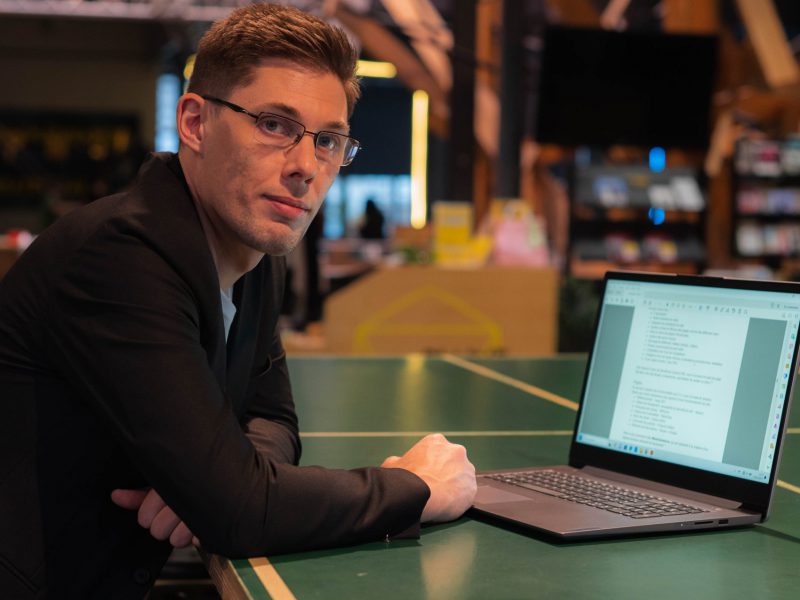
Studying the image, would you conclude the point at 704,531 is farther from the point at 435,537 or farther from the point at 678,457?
the point at 435,537

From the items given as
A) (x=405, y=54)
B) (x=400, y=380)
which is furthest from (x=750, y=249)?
(x=400, y=380)

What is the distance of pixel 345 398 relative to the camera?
2.51 meters

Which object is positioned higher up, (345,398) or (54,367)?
(54,367)

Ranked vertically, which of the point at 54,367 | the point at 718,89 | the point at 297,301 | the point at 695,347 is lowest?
the point at 297,301

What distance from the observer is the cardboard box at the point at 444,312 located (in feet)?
18.0

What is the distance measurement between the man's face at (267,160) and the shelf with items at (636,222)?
6.80 m

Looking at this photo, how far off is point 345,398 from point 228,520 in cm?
127

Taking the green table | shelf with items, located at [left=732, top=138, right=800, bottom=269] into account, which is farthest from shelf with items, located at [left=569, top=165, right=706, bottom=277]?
the green table

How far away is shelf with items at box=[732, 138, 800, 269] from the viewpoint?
9242 mm

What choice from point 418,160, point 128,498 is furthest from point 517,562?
point 418,160

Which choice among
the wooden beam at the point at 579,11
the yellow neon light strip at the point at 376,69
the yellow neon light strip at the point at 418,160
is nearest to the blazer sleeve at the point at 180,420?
the wooden beam at the point at 579,11

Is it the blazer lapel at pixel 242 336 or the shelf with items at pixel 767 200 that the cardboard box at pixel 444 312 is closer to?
the blazer lapel at pixel 242 336

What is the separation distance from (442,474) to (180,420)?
365mm

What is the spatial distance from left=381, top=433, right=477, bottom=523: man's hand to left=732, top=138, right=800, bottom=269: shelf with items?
27.0 ft
